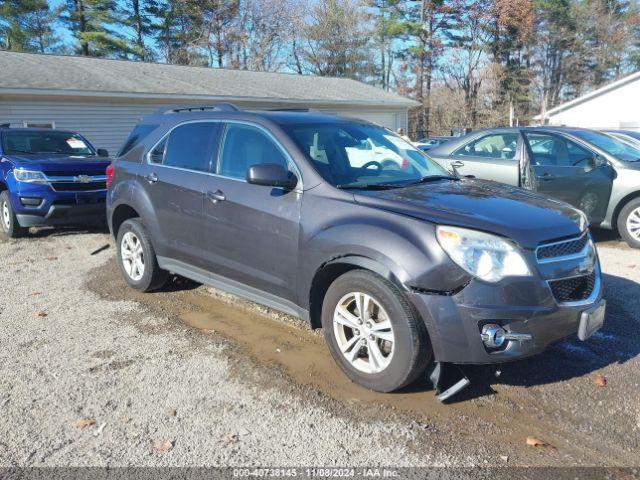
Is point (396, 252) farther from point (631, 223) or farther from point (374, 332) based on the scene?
point (631, 223)

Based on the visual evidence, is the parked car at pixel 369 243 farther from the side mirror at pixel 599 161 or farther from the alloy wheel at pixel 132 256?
the side mirror at pixel 599 161

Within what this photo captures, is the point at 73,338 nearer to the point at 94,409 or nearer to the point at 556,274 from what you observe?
the point at 94,409

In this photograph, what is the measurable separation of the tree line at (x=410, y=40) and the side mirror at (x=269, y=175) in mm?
35772

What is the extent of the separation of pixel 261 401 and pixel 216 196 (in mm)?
1787

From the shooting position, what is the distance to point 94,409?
11.4ft

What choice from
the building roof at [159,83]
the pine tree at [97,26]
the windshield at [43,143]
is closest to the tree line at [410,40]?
the pine tree at [97,26]

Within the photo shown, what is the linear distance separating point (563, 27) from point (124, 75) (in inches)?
1816

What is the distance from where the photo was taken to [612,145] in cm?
819

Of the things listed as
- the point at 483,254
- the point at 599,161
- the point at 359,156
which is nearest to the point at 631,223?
the point at 599,161

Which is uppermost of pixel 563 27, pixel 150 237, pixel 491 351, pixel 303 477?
pixel 563 27

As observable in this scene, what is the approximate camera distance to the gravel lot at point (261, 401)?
3006 mm

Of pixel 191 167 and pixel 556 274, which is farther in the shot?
pixel 191 167

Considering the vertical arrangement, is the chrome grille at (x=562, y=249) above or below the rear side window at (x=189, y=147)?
below

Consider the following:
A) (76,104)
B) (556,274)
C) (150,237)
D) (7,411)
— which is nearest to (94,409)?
(7,411)
